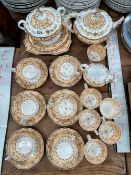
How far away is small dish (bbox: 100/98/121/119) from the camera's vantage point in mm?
794

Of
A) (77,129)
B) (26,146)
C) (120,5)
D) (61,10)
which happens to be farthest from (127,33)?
(26,146)

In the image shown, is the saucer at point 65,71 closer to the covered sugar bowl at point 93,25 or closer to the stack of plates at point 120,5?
the covered sugar bowl at point 93,25

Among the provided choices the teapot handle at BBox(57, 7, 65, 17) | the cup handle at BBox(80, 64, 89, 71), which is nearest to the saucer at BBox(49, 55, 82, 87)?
the cup handle at BBox(80, 64, 89, 71)

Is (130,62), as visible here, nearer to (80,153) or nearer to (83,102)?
(83,102)

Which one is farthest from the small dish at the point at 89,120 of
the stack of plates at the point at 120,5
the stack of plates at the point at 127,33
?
the stack of plates at the point at 120,5

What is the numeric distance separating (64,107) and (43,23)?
0.76 feet

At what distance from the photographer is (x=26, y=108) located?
2.71ft

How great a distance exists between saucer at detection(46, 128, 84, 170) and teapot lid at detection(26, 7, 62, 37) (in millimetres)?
260

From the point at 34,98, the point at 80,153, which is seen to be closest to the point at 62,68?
the point at 34,98

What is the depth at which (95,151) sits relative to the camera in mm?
771

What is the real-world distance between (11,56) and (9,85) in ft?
0.30

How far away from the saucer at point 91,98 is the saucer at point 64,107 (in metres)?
0.02

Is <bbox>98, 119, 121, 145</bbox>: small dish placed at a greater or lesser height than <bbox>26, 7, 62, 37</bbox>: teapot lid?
lesser

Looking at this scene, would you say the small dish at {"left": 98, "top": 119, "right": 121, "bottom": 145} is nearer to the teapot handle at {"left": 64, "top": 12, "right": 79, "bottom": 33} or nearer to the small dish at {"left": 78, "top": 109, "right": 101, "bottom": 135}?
the small dish at {"left": 78, "top": 109, "right": 101, "bottom": 135}
